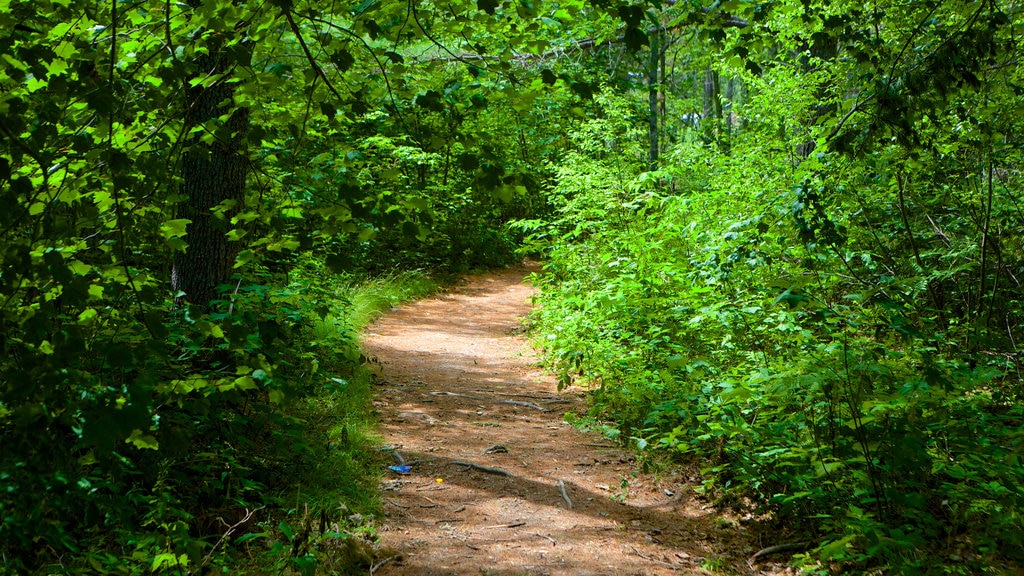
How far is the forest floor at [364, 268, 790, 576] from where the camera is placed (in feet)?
13.2

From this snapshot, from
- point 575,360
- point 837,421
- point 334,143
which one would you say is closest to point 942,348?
point 837,421

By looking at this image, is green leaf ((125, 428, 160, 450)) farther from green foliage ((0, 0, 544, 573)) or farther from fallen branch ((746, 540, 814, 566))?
fallen branch ((746, 540, 814, 566))

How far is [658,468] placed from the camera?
17.7 ft

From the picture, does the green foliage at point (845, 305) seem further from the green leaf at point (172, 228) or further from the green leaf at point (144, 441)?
the green leaf at point (172, 228)

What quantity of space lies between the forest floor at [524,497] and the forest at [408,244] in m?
0.28

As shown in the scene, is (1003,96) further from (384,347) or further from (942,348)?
(384,347)

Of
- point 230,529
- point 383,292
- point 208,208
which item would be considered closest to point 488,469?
point 230,529

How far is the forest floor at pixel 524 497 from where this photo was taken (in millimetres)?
4035

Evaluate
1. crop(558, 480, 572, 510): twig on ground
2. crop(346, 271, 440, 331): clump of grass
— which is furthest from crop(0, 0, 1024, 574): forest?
crop(346, 271, 440, 331): clump of grass

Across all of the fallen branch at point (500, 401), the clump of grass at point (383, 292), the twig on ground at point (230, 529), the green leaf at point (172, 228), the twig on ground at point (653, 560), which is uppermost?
the green leaf at point (172, 228)

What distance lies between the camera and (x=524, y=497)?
196 inches

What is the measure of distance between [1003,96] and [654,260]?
11.6 ft

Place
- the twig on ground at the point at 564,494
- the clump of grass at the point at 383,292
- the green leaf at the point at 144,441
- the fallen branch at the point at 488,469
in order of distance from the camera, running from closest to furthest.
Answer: the green leaf at the point at 144,441 < the twig on ground at the point at 564,494 < the fallen branch at the point at 488,469 < the clump of grass at the point at 383,292

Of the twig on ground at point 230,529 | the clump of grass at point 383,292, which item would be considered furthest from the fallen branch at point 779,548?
the clump of grass at point 383,292
